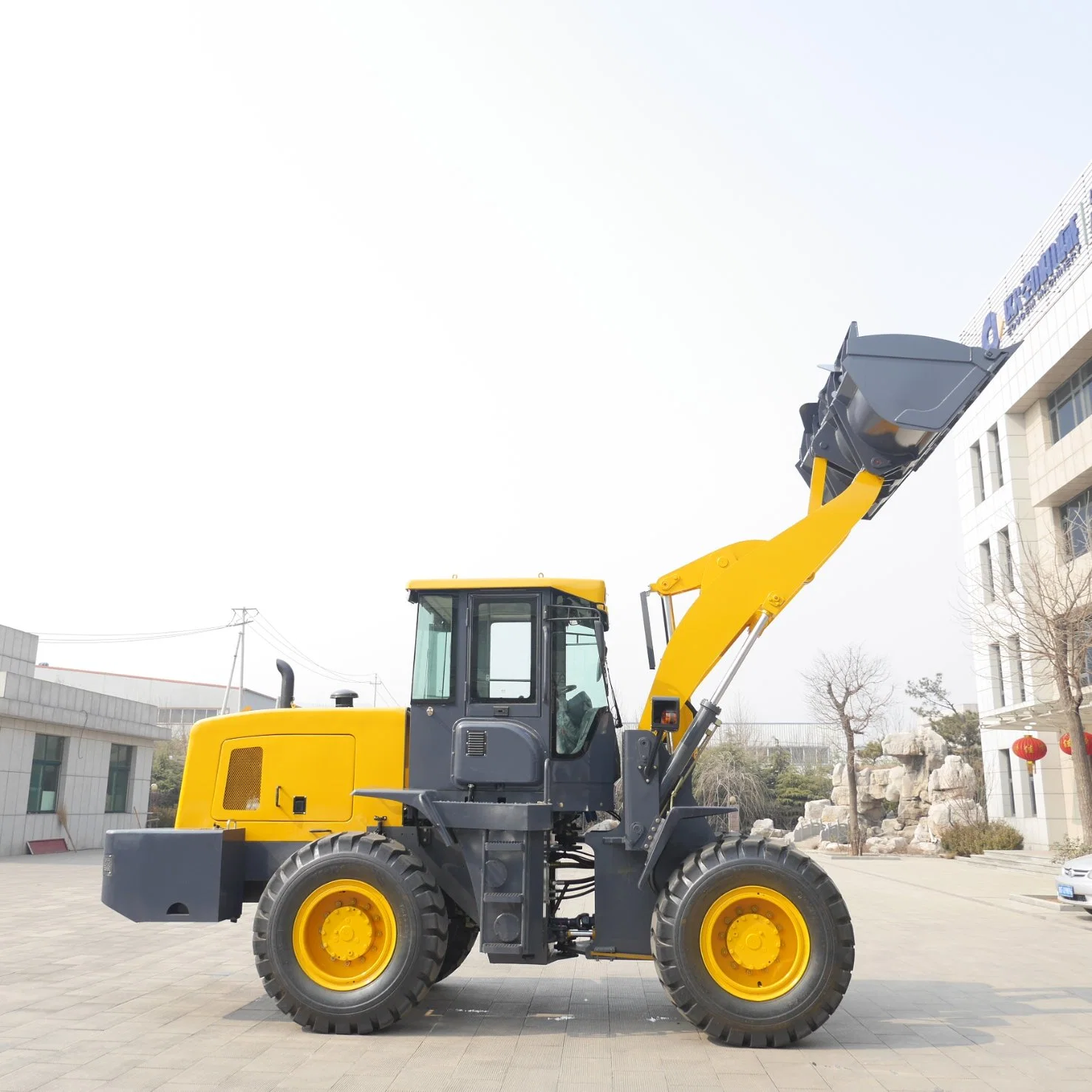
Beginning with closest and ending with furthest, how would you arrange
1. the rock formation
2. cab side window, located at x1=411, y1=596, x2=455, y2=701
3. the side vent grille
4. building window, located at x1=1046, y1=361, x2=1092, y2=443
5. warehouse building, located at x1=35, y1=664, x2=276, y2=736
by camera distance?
cab side window, located at x1=411, y1=596, x2=455, y2=701, the side vent grille, building window, located at x1=1046, y1=361, x2=1092, y2=443, the rock formation, warehouse building, located at x1=35, y1=664, x2=276, y2=736

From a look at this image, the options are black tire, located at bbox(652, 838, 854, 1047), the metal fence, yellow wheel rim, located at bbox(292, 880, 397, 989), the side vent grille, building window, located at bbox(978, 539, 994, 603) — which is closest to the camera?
black tire, located at bbox(652, 838, 854, 1047)

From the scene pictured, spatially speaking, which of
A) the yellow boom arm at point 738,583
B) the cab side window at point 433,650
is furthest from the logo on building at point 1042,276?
the cab side window at point 433,650

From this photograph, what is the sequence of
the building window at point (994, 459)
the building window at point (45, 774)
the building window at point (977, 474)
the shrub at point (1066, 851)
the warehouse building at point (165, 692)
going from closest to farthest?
the shrub at point (1066, 851) → the building window at point (45, 774) → the building window at point (994, 459) → the building window at point (977, 474) → the warehouse building at point (165, 692)

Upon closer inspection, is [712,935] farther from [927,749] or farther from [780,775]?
[780,775]

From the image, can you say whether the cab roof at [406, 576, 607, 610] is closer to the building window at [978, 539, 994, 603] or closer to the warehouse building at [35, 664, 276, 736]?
the building window at [978, 539, 994, 603]

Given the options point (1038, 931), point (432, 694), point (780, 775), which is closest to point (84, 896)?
point (432, 694)

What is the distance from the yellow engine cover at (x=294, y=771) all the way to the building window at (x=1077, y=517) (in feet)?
71.8

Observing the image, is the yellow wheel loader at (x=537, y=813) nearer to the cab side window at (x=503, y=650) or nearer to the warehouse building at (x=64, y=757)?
the cab side window at (x=503, y=650)

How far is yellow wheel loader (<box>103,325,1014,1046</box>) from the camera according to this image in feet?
20.7

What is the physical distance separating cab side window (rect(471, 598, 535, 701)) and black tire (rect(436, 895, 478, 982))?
5.02 feet

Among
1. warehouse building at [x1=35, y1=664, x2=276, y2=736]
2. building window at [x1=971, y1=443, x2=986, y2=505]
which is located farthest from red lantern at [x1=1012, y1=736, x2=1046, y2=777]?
warehouse building at [x1=35, y1=664, x2=276, y2=736]

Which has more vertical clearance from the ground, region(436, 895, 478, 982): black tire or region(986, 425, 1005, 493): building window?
region(986, 425, 1005, 493): building window

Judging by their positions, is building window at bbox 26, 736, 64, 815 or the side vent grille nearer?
the side vent grille

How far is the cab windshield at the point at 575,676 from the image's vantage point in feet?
22.9
